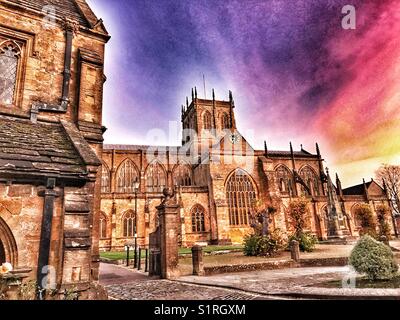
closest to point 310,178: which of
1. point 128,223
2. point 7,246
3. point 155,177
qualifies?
point 155,177


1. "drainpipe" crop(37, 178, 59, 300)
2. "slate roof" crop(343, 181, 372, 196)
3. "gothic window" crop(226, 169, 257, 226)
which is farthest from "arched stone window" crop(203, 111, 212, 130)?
"drainpipe" crop(37, 178, 59, 300)

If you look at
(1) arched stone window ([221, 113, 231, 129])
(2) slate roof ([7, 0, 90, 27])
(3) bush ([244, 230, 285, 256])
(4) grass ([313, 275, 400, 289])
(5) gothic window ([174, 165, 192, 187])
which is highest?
(1) arched stone window ([221, 113, 231, 129])

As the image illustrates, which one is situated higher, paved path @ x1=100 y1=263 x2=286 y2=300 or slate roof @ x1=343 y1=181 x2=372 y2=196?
slate roof @ x1=343 y1=181 x2=372 y2=196

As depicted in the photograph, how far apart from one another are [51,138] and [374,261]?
876cm

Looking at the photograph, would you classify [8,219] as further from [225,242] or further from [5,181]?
[225,242]

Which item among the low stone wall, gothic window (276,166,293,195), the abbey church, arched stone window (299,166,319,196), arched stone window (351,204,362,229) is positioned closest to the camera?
the abbey church

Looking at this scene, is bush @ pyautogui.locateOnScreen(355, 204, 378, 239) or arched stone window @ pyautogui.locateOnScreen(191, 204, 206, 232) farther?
bush @ pyautogui.locateOnScreen(355, 204, 378, 239)

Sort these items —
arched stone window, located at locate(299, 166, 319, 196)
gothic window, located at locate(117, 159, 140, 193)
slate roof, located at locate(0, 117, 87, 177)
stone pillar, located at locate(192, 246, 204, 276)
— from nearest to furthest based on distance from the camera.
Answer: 1. slate roof, located at locate(0, 117, 87, 177)
2. stone pillar, located at locate(192, 246, 204, 276)
3. gothic window, located at locate(117, 159, 140, 193)
4. arched stone window, located at locate(299, 166, 319, 196)

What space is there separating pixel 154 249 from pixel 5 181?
291 inches

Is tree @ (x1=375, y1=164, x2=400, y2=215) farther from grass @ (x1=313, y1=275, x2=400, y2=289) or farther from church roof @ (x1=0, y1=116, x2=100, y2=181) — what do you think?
church roof @ (x1=0, y1=116, x2=100, y2=181)

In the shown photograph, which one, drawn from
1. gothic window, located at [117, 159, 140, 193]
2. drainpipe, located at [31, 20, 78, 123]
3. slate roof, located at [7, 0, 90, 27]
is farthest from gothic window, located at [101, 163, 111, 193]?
drainpipe, located at [31, 20, 78, 123]

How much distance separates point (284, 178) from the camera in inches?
1772

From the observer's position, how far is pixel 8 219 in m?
5.25

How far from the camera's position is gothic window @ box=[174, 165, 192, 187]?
42.5 m
